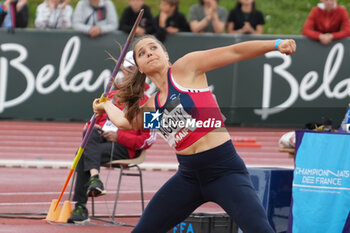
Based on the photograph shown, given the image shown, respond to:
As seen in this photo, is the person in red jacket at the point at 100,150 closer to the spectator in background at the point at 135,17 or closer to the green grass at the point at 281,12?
the spectator in background at the point at 135,17

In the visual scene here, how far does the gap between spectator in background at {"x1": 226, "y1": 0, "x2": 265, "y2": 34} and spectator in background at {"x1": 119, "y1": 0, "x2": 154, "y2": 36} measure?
1643mm

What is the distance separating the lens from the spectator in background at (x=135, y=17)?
15789 millimetres

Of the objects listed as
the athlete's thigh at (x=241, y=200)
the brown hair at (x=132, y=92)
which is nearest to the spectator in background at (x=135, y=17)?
the brown hair at (x=132, y=92)

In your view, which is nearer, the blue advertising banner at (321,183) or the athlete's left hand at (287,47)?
the athlete's left hand at (287,47)

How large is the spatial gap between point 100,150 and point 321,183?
2796 millimetres

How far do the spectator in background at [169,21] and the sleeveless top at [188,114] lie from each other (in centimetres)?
1014

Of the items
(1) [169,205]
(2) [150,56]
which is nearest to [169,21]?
(2) [150,56]

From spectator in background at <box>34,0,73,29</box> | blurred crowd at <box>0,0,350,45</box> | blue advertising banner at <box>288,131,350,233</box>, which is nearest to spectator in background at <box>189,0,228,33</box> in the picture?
blurred crowd at <box>0,0,350,45</box>

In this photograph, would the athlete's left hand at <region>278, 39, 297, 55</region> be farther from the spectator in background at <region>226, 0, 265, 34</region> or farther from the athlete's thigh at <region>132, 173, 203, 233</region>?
the spectator in background at <region>226, 0, 265, 34</region>

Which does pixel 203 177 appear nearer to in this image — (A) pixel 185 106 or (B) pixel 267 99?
(A) pixel 185 106

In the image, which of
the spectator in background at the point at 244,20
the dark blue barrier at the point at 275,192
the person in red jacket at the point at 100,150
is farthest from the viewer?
the spectator in background at the point at 244,20

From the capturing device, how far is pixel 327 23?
16.1 m

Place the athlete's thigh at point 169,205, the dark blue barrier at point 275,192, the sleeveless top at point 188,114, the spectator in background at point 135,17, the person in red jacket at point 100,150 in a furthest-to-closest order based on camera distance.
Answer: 1. the spectator in background at point 135,17
2. the person in red jacket at point 100,150
3. the dark blue barrier at point 275,192
4. the athlete's thigh at point 169,205
5. the sleeveless top at point 188,114

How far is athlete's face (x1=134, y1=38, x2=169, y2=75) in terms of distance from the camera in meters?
6.00
